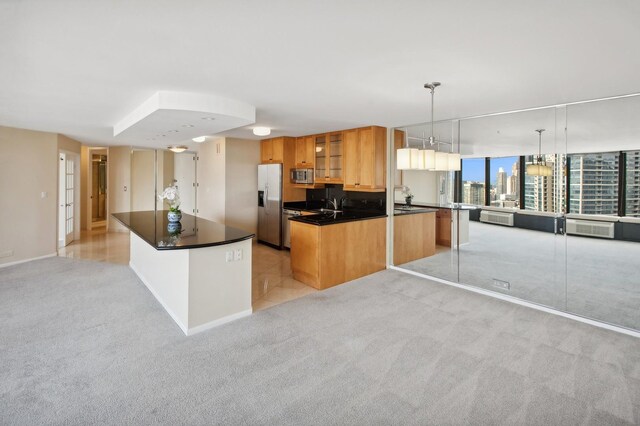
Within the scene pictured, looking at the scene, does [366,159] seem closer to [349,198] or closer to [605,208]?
[349,198]

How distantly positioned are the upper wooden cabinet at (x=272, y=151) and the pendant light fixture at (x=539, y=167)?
14.0ft

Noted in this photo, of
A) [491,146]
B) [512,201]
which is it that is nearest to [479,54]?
[491,146]

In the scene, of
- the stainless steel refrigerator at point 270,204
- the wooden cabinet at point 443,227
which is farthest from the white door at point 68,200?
the wooden cabinet at point 443,227

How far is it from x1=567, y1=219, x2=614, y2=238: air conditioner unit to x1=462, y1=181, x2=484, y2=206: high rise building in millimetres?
1102

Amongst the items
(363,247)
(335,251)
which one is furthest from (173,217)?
(363,247)

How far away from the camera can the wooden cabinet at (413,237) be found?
17.4 ft

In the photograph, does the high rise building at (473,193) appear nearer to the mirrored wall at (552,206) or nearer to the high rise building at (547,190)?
the mirrored wall at (552,206)

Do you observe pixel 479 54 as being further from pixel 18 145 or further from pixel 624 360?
pixel 18 145

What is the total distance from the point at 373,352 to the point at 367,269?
2256mm

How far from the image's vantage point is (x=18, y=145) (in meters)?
5.25

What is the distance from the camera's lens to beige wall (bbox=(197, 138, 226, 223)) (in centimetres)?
655

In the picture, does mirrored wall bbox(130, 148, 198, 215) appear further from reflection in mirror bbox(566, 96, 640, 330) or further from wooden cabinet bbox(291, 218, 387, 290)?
reflection in mirror bbox(566, 96, 640, 330)

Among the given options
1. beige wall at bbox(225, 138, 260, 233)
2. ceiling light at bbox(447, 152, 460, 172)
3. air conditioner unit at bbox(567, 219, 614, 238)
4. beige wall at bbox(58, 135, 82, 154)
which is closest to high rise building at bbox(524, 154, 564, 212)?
air conditioner unit at bbox(567, 219, 614, 238)

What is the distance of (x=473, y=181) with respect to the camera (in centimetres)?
438
